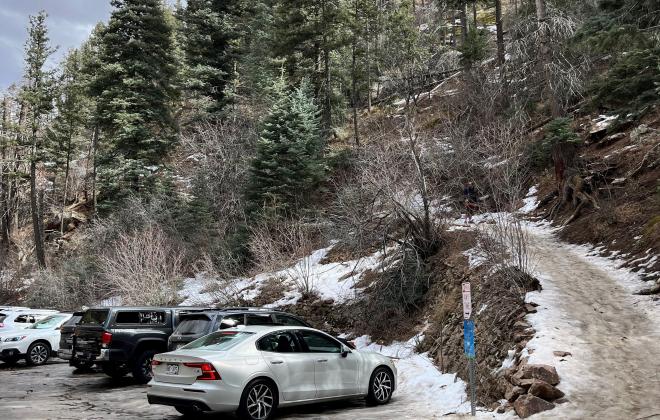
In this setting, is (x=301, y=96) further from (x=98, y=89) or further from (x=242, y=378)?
(x=242, y=378)

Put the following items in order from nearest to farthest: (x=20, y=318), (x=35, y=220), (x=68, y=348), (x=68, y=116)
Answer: (x=68, y=348)
(x=20, y=318)
(x=35, y=220)
(x=68, y=116)

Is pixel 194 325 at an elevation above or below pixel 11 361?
above

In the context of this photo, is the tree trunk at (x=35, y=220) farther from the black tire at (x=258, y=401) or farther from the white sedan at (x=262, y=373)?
the black tire at (x=258, y=401)

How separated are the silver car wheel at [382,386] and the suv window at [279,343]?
6.03 feet

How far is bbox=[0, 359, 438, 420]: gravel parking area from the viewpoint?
30.5ft

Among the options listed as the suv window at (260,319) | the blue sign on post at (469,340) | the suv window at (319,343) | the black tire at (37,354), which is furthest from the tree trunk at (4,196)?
the blue sign on post at (469,340)

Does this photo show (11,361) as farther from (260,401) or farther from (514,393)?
(514,393)

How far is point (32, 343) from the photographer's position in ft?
57.9

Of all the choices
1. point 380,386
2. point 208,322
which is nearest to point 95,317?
point 208,322

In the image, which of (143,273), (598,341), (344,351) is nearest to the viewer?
(598,341)

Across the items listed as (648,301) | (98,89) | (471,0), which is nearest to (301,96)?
(471,0)

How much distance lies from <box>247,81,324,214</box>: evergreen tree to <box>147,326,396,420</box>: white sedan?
1594cm

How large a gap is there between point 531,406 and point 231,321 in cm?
639

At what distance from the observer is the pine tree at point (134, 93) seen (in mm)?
31250
